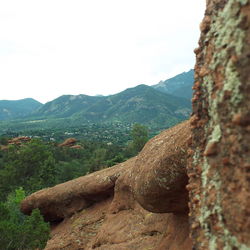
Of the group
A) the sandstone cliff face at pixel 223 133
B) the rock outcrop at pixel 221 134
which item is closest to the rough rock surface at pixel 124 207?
the rock outcrop at pixel 221 134

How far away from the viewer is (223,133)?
3602 mm

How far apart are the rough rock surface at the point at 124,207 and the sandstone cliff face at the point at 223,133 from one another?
3460 mm

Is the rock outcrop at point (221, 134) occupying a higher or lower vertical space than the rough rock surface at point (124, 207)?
higher

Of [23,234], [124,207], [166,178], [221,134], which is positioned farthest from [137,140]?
[221,134]

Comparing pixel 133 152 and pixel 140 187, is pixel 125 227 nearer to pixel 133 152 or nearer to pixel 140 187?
pixel 140 187

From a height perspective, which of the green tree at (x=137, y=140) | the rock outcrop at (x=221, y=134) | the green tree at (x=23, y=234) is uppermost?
the rock outcrop at (x=221, y=134)

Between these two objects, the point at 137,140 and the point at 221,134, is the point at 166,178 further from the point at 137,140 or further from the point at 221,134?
the point at 137,140

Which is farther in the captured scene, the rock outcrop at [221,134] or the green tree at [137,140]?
the green tree at [137,140]

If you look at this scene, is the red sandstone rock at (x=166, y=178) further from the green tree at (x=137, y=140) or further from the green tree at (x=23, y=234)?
the green tree at (x=137, y=140)

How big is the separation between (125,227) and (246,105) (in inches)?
450

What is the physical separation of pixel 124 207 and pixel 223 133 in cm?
1284

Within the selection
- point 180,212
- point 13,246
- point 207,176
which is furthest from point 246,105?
point 13,246

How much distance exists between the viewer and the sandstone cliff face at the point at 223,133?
10.8ft

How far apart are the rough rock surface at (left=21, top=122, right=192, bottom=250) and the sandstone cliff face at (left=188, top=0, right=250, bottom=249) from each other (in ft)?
11.4
